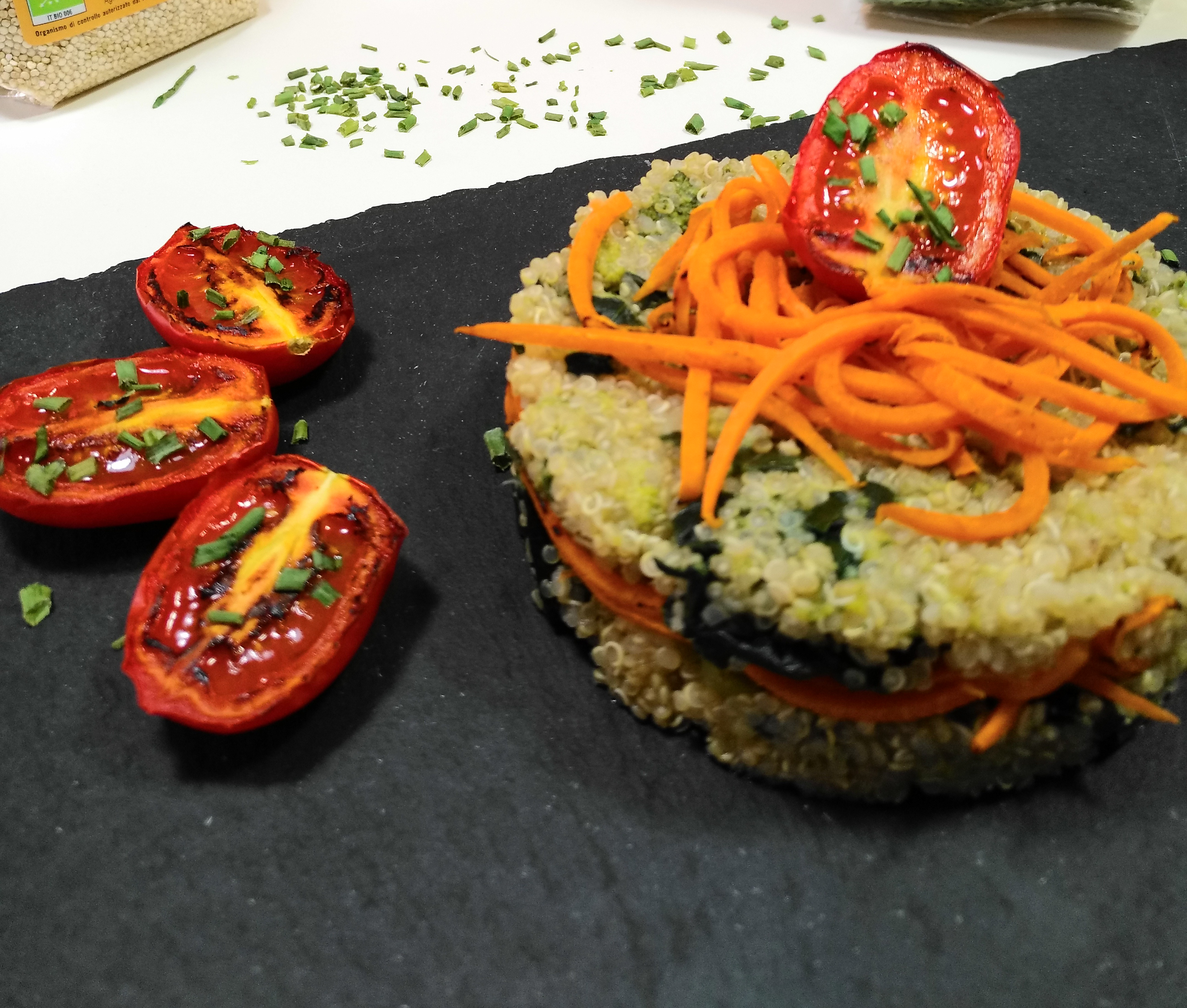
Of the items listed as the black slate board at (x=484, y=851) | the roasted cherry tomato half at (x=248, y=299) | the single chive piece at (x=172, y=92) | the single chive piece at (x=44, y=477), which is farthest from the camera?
the single chive piece at (x=172, y=92)

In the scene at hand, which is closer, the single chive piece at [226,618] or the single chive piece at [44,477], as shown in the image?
the single chive piece at [226,618]

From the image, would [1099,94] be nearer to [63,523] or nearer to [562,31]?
[562,31]

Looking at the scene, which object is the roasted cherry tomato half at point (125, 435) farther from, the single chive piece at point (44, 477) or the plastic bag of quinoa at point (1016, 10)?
the plastic bag of quinoa at point (1016, 10)

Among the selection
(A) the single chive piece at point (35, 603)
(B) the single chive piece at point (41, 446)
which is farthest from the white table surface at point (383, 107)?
(A) the single chive piece at point (35, 603)

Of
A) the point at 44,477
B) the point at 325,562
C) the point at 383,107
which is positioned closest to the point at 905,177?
the point at 325,562

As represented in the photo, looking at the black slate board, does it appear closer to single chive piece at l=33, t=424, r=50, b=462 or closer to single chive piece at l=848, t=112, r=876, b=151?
single chive piece at l=33, t=424, r=50, b=462

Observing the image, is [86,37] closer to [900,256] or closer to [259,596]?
[259,596]

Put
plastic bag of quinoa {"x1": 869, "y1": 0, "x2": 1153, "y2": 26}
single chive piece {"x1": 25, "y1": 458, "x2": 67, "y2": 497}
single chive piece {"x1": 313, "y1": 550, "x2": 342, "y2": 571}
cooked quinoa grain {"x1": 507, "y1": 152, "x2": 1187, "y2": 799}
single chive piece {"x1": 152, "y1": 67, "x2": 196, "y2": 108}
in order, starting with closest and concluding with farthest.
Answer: cooked quinoa grain {"x1": 507, "y1": 152, "x2": 1187, "y2": 799}, single chive piece {"x1": 313, "y1": 550, "x2": 342, "y2": 571}, single chive piece {"x1": 25, "y1": 458, "x2": 67, "y2": 497}, single chive piece {"x1": 152, "y1": 67, "x2": 196, "y2": 108}, plastic bag of quinoa {"x1": 869, "y1": 0, "x2": 1153, "y2": 26}

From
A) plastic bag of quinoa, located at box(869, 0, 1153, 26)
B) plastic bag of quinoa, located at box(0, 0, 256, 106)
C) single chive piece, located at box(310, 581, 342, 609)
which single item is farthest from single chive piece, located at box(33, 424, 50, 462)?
plastic bag of quinoa, located at box(869, 0, 1153, 26)
